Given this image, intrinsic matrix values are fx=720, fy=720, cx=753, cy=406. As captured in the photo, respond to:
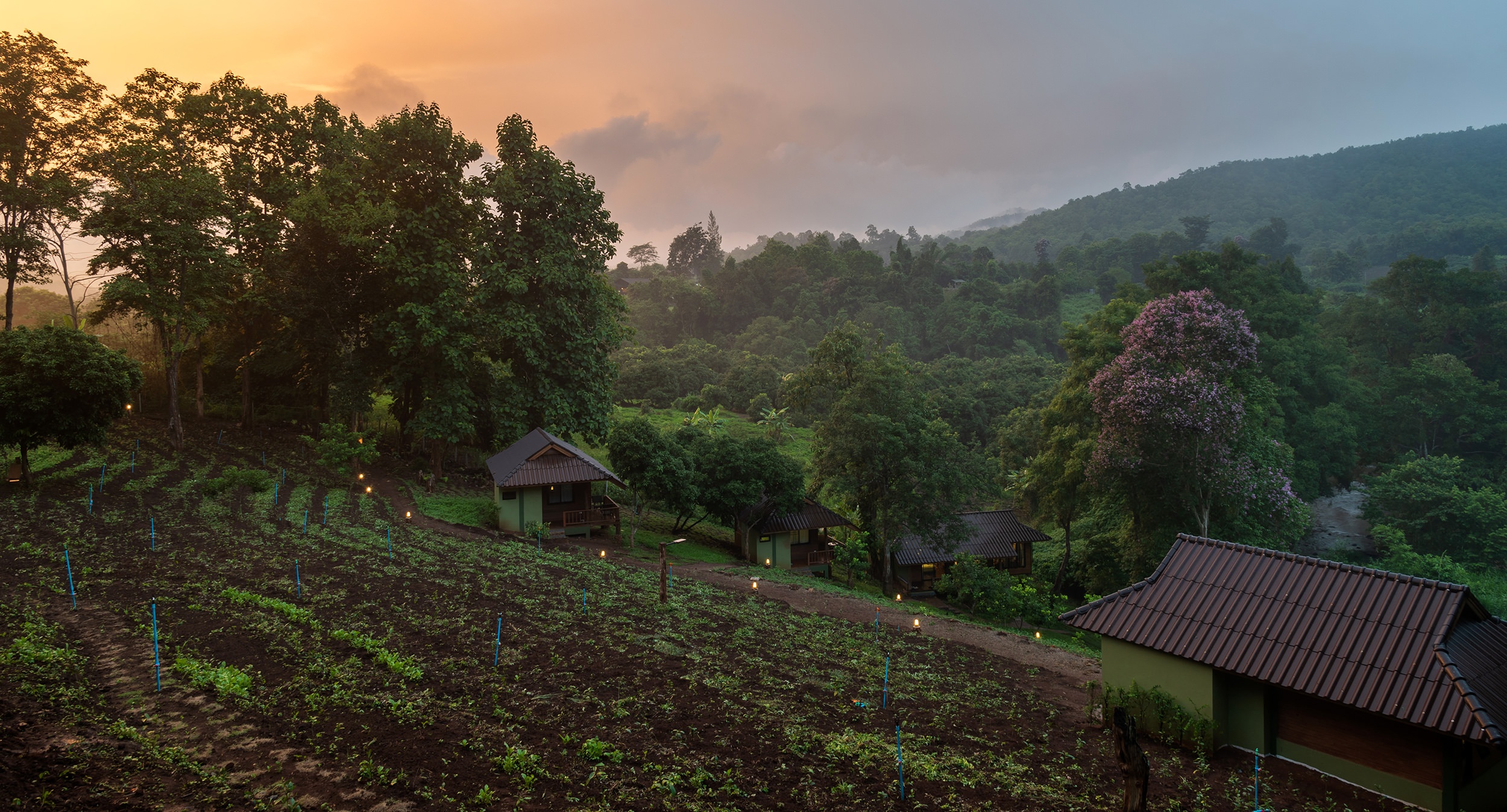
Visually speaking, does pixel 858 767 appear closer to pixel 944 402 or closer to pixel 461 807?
pixel 461 807

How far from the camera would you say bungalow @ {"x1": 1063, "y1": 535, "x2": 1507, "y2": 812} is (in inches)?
477

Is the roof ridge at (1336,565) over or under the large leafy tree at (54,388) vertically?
under

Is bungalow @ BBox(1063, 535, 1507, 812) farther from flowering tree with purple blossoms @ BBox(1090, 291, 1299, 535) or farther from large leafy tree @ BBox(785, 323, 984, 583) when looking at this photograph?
large leafy tree @ BBox(785, 323, 984, 583)

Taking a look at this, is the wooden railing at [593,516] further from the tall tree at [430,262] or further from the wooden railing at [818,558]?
the wooden railing at [818,558]

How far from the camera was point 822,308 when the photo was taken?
10931cm

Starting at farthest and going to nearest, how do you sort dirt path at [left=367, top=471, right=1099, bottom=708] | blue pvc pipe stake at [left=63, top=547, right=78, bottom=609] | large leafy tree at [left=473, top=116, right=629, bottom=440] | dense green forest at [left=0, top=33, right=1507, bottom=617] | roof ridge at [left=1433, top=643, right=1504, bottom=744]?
large leafy tree at [left=473, top=116, right=629, bottom=440]
dense green forest at [left=0, top=33, right=1507, bottom=617]
dirt path at [left=367, top=471, right=1099, bottom=708]
blue pvc pipe stake at [left=63, top=547, right=78, bottom=609]
roof ridge at [left=1433, top=643, right=1504, bottom=744]

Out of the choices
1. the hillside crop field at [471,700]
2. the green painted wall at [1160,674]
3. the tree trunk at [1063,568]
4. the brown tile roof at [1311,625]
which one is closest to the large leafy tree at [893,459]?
the tree trunk at [1063,568]

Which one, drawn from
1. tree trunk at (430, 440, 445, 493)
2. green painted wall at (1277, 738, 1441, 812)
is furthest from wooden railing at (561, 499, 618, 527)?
green painted wall at (1277, 738, 1441, 812)

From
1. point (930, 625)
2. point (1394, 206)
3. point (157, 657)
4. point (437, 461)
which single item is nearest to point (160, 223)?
point (437, 461)

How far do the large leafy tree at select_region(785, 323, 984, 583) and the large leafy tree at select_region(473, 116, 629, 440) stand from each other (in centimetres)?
1375

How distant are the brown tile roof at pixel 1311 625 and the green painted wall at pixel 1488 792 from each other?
1.77m

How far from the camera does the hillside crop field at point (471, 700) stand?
10.0 m

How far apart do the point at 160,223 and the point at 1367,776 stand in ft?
144

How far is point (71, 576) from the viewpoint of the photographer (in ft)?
57.0
